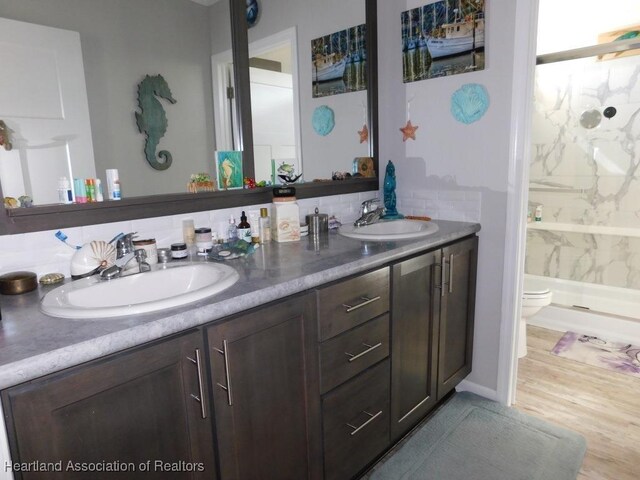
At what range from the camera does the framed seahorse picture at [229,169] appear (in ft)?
5.34

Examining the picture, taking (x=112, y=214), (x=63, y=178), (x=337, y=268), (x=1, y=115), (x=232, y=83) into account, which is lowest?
(x=337, y=268)

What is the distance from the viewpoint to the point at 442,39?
1.96 metres

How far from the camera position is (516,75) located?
178 cm

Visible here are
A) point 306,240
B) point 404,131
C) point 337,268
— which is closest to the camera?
point 337,268

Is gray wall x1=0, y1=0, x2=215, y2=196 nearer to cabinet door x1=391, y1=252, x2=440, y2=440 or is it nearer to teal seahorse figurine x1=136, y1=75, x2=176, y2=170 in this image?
teal seahorse figurine x1=136, y1=75, x2=176, y2=170

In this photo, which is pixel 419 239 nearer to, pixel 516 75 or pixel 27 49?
pixel 516 75

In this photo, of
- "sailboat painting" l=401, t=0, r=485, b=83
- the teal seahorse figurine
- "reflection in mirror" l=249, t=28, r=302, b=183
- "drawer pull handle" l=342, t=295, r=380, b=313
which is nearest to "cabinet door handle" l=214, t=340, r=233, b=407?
"drawer pull handle" l=342, t=295, r=380, b=313

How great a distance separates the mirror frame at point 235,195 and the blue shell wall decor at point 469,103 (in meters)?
0.45

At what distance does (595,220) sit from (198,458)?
3412mm

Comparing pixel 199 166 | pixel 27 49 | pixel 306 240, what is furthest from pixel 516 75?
pixel 27 49

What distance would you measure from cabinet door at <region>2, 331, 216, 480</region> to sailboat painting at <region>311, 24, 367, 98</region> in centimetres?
159

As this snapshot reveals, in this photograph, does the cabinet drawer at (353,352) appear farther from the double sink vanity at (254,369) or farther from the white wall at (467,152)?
the white wall at (467,152)

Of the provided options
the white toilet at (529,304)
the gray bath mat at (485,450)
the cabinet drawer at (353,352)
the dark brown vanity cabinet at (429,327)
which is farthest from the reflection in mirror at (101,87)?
the white toilet at (529,304)

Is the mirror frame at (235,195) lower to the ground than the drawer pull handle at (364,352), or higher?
higher
